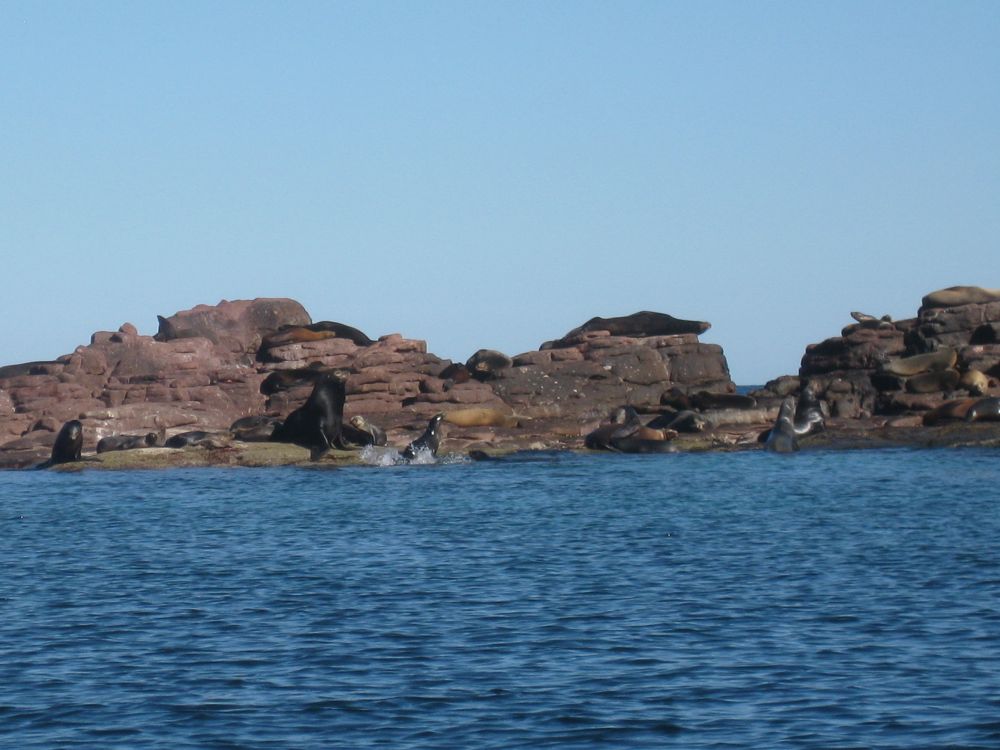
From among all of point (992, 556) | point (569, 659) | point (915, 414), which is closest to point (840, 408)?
point (915, 414)

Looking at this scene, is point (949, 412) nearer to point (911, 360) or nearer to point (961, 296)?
point (911, 360)

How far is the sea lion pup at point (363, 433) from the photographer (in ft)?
125

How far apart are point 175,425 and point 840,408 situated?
61.5ft

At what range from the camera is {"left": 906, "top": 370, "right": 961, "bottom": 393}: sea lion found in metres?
39.9

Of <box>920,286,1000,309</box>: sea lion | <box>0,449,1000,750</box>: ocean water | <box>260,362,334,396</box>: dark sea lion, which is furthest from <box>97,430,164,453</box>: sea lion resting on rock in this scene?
<box>920,286,1000,309</box>: sea lion

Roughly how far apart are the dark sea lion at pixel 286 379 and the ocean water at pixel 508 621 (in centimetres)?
1281

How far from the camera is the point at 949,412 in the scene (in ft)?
126

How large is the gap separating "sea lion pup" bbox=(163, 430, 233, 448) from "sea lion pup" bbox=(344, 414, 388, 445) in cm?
313

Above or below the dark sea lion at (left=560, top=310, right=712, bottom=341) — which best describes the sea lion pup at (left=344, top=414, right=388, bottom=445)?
below

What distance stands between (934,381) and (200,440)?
64.7 feet

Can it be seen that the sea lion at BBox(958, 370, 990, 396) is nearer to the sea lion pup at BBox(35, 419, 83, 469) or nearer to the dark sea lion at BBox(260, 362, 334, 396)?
the dark sea lion at BBox(260, 362, 334, 396)

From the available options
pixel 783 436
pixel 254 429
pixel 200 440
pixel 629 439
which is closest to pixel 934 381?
pixel 783 436

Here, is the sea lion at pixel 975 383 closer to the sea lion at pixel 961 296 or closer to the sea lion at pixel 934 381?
the sea lion at pixel 934 381

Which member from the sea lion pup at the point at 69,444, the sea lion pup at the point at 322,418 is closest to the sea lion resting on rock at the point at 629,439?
the sea lion pup at the point at 322,418
